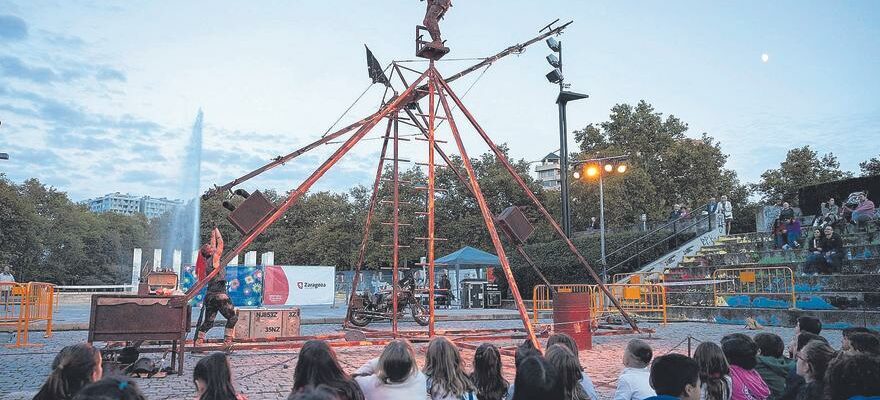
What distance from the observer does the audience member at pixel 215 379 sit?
3898mm

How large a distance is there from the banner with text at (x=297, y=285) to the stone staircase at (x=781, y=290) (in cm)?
1353

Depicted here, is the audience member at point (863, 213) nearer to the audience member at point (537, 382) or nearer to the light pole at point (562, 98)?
the light pole at point (562, 98)

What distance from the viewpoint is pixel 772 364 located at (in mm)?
5449

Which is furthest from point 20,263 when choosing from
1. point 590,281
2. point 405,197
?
point 590,281

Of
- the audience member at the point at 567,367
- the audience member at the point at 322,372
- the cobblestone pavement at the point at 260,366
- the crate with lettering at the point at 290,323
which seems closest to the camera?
the audience member at the point at 322,372

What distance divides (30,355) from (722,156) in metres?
43.3

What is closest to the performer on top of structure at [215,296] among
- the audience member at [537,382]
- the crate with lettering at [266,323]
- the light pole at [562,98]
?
the crate with lettering at [266,323]

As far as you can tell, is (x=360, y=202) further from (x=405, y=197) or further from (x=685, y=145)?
(x=685, y=145)

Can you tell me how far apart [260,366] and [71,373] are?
589 centimetres

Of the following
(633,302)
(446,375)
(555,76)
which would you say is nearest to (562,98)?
(555,76)

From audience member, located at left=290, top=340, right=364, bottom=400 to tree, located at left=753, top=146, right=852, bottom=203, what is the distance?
4865 centimetres

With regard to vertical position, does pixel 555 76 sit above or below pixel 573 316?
above

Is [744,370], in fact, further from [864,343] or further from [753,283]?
[753,283]

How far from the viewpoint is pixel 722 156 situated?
44750 millimetres
